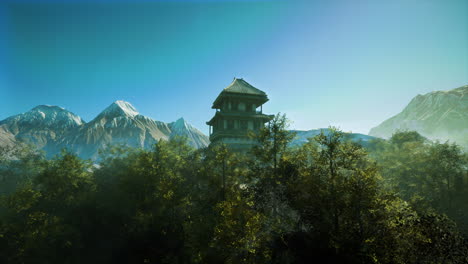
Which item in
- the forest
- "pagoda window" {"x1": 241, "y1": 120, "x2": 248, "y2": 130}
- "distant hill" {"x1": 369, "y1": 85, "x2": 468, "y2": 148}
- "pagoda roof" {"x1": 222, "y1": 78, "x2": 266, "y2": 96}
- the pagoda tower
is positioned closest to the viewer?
the forest

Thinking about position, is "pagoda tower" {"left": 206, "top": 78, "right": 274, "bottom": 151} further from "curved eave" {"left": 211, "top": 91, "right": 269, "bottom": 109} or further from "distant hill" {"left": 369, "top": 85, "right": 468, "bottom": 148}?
"distant hill" {"left": 369, "top": 85, "right": 468, "bottom": 148}

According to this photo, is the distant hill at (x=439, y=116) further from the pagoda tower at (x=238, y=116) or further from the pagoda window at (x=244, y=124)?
the pagoda window at (x=244, y=124)

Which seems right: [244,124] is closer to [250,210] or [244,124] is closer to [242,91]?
[242,91]

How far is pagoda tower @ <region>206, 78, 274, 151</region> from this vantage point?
35031 mm

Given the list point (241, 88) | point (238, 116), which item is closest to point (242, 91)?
point (241, 88)

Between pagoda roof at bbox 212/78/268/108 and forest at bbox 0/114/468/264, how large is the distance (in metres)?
14.8

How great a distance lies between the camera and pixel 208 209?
55.1 ft

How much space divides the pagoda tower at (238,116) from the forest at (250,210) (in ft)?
35.1

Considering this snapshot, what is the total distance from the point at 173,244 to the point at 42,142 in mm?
251814

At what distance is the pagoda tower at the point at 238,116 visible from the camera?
35.0 metres

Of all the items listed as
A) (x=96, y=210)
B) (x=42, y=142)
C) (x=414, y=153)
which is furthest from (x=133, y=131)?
(x=414, y=153)

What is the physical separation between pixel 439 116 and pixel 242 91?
11252 cm

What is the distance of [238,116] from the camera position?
36.4m

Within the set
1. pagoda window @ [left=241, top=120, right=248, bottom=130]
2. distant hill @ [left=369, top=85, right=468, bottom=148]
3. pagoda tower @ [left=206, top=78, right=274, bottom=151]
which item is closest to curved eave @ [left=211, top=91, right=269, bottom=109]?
pagoda tower @ [left=206, top=78, right=274, bottom=151]
